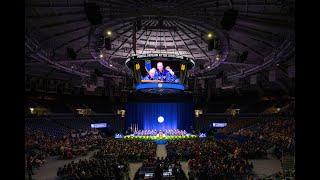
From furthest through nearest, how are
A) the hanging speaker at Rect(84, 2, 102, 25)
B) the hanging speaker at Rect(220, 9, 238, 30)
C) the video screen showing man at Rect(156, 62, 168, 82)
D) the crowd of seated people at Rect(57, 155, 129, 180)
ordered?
the video screen showing man at Rect(156, 62, 168, 82) → the crowd of seated people at Rect(57, 155, 129, 180) → the hanging speaker at Rect(220, 9, 238, 30) → the hanging speaker at Rect(84, 2, 102, 25)

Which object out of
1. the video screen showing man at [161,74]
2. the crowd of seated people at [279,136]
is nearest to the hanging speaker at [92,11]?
the video screen showing man at [161,74]

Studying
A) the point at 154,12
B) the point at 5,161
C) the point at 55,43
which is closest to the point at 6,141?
the point at 5,161

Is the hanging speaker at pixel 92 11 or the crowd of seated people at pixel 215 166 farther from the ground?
the hanging speaker at pixel 92 11

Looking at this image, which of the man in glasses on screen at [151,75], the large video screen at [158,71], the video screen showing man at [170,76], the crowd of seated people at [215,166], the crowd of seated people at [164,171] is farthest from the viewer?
the video screen showing man at [170,76]

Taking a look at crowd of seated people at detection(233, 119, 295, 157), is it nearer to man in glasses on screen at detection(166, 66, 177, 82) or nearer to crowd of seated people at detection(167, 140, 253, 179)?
crowd of seated people at detection(167, 140, 253, 179)

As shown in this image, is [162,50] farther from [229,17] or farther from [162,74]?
[229,17]

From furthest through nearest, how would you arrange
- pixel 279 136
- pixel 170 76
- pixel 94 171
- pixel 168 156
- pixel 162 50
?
pixel 279 136 < pixel 162 50 < pixel 170 76 < pixel 168 156 < pixel 94 171

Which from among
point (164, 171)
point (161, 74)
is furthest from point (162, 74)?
point (164, 171)

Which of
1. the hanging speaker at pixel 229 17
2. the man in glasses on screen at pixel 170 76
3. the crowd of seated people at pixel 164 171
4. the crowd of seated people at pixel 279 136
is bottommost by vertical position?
the crowd of seated people at pixel 279 136

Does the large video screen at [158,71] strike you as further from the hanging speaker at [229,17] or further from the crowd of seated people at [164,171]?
the hanging speaker at [229,17]

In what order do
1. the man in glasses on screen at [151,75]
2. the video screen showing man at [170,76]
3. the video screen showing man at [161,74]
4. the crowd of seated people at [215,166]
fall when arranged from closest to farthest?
the crowd of seated people at [215,166] < the man in glasses on screen at [151,75] < the video screen showing man at [161,74] < the video screen showing man at [170,76]

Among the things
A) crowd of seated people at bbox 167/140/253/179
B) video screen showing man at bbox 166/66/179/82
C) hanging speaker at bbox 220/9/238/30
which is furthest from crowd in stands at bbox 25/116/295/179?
hanging speaker at bbox 220/9/238/30

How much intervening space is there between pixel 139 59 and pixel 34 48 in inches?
355

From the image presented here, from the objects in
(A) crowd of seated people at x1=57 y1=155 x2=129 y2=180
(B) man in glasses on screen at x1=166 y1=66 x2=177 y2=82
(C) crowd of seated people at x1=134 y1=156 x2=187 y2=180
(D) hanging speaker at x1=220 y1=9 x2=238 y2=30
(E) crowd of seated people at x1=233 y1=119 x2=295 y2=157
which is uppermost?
(D) hanging speaker at x1=220 y1=9 x2=238 y2=30
